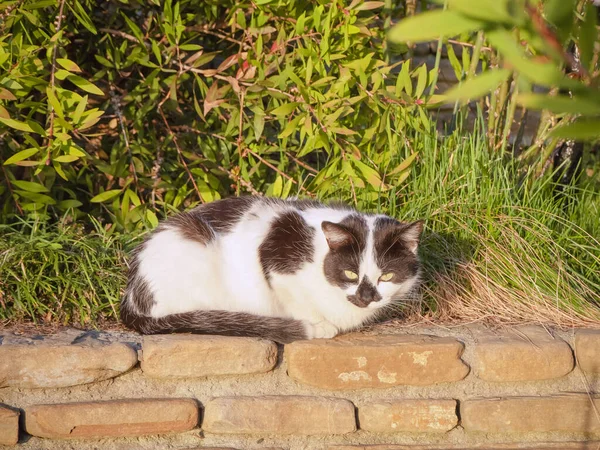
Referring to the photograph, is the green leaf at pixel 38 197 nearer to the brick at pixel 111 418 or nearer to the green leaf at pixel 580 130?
the brick at pixel 111 418

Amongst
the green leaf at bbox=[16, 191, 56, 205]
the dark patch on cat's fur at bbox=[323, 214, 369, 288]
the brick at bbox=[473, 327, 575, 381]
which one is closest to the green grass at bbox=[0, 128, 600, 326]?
the green leaf at bbox=[16, 191, 56, 205]

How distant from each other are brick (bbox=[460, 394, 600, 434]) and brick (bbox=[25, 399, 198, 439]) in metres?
0.94

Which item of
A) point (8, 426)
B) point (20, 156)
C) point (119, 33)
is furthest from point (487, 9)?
point (119, 33)

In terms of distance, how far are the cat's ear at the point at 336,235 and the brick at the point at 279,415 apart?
51cm

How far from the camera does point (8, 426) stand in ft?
7.56

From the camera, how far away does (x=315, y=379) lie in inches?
98.2

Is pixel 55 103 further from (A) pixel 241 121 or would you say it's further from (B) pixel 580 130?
(B) pixel 580 130

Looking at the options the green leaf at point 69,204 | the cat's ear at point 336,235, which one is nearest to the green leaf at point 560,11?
the cat's ear at point 336,235

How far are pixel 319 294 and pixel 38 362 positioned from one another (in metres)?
0.92

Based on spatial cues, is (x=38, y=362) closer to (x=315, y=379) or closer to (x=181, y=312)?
(x=181, y=312)

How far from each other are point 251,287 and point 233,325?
0.15m

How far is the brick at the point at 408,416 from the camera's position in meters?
2.52

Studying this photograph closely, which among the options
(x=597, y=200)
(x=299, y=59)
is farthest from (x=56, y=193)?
(x=597, y=200)

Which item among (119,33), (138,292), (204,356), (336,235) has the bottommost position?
(204,356)
